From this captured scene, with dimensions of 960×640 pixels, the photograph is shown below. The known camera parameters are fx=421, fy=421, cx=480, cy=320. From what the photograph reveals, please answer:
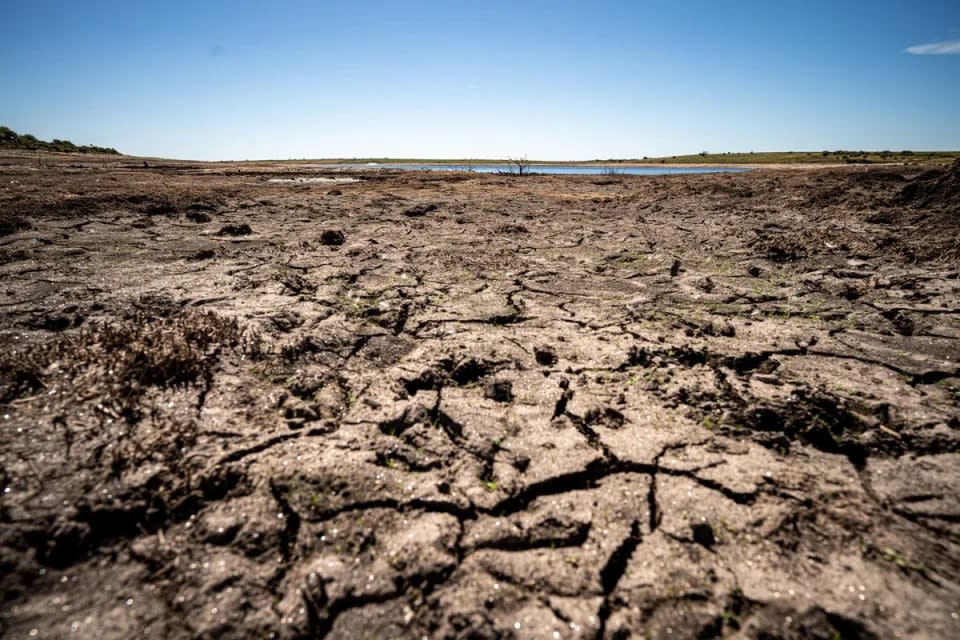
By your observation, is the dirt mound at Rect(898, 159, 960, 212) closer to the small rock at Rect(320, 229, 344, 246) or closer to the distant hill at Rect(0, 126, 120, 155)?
the small rock at Rect(320, 229, 344, 246)

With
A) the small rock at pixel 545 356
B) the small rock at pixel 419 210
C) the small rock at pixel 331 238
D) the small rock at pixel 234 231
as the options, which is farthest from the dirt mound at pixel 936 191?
the small rock at pixel 234 231

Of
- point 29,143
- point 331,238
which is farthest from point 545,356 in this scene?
point 29,143

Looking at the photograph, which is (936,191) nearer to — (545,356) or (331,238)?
(545,356)

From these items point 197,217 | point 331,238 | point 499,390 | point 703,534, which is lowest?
point 703,534

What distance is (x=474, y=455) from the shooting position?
235 centimetres

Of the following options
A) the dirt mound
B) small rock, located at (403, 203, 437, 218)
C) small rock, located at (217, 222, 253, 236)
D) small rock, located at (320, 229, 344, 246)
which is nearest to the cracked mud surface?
small rock, located at (320, 229, 344, 246)

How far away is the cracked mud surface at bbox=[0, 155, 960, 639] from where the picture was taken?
5.18ft

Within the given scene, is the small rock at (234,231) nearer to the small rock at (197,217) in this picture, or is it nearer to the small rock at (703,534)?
the small rock at (197,217)

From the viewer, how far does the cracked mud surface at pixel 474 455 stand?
1.58 meters

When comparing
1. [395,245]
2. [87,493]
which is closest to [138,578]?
[87,493]

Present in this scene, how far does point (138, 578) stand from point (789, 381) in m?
3.79

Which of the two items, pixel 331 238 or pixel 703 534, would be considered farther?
pixel 331 238

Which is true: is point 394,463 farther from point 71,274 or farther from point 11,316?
point 71,274

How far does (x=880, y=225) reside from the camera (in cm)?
741
